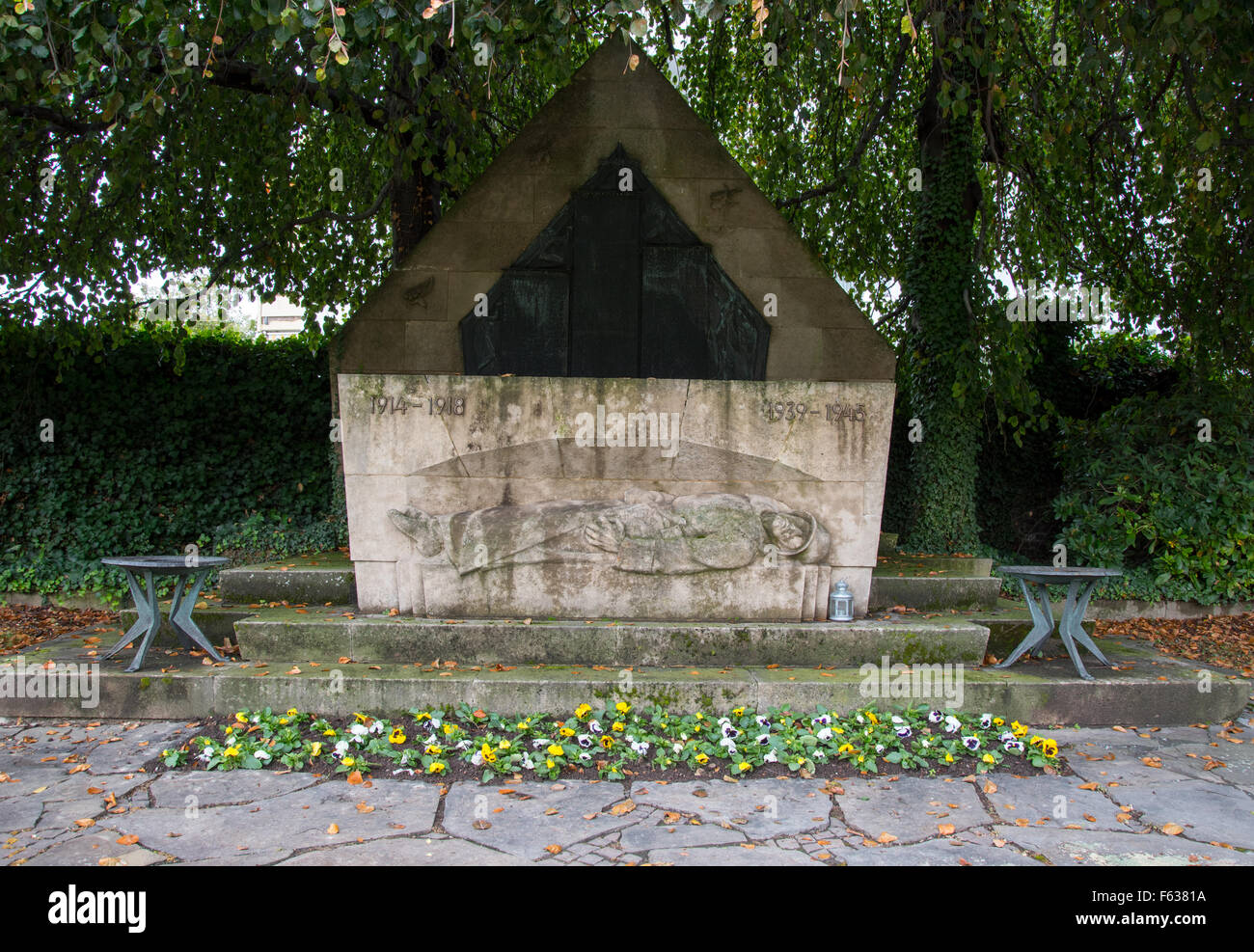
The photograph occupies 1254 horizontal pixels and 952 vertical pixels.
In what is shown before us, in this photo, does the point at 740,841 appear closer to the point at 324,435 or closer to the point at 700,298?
the point at 700,298

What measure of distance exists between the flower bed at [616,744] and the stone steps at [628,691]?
0.32 feet

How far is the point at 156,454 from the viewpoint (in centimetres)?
836

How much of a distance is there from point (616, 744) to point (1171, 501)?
6.05 meters

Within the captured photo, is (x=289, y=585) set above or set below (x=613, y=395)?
below

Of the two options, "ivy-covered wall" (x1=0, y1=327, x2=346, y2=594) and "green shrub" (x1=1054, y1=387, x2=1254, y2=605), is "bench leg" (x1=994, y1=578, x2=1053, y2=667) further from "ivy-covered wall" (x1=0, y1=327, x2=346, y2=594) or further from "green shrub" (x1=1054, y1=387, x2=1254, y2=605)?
"ivy-covered wall" (x1=0, y1=327, x2=346, y2=594)

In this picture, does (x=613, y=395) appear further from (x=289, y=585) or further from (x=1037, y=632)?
(x=1037, y=632)

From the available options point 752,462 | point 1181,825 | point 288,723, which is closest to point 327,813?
point 288,723

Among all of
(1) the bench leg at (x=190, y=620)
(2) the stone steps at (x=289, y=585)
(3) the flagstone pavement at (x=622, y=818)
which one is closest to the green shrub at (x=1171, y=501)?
(3) the flagstone pavement at (x=622, y=818)

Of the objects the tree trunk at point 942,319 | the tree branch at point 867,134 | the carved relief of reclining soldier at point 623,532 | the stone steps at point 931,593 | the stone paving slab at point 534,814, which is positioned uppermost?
the tree branch at point 867,134

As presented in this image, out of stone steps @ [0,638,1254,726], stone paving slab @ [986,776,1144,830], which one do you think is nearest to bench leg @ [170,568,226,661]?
stone steps @ [0,638,1254,726]

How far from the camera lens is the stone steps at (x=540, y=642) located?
491 centimetres

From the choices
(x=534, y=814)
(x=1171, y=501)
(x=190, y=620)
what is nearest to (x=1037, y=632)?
(x=534, y=814)

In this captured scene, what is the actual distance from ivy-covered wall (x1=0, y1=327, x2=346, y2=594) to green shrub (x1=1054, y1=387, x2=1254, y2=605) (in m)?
6.84

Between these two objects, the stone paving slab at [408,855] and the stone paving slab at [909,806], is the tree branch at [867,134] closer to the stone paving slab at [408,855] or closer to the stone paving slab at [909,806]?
the stone paving slab at [909,806]
